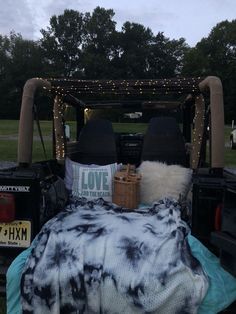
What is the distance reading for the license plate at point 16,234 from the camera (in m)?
3.49

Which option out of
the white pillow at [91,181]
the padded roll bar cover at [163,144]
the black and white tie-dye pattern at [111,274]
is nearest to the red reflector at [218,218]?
the black and white tie-dye pattern at [111,274]

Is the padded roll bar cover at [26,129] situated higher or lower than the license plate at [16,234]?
higher

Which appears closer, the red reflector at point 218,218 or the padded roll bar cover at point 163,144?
the red reflector at point 218,218

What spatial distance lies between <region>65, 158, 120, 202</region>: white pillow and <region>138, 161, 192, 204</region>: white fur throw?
1.06 ft

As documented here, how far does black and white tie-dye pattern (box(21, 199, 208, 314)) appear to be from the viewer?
2914mm

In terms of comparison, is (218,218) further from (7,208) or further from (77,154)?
(77,154)

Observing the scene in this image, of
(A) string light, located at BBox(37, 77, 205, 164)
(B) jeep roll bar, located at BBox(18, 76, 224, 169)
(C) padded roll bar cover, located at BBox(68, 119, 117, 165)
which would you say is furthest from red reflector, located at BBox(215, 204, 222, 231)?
(C) padded roll bar cover, located at BBox(68, 119, 117, 165)

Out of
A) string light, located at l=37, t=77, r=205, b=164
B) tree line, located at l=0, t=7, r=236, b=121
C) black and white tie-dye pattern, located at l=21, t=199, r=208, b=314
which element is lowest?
black and white tie-dye pattern, located at l=21, t=199, r=208, b=314

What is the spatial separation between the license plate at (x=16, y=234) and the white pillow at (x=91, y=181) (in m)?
1.14

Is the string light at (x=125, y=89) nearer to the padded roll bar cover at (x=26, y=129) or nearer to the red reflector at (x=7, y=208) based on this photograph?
the padded roll bar cover at (x=26, y=129)

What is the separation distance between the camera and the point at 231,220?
10.2 ft

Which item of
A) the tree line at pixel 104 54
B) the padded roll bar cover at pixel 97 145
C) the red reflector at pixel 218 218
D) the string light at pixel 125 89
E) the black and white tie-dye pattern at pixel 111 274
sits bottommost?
the black and white tie-dye pattern at pixel 111 274

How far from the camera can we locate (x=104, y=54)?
238 feet

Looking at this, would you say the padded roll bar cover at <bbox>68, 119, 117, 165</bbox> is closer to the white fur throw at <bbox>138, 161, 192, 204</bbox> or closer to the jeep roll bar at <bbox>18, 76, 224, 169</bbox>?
the jeep roll bar at <bbox>18, 76, 224, 169</bbox>
